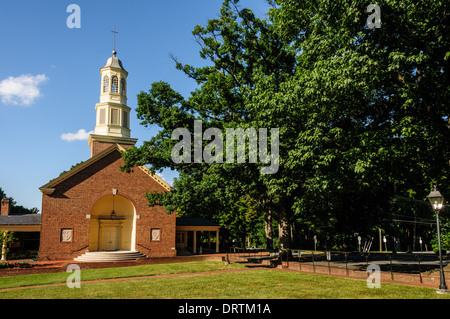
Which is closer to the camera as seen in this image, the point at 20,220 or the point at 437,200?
the point at 437,200

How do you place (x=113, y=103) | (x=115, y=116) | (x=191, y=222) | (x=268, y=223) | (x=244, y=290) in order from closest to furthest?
(x=244, y=290)
(x=268, y=223)
(x=113, y=103)
(x=115, y=116)
(x=191, y=222)

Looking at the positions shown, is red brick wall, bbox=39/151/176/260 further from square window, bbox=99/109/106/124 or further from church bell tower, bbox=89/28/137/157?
square window, bbox=99/109/106/124

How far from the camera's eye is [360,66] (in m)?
12.4

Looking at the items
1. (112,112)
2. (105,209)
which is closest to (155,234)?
(105,209)

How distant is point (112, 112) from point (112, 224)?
11960 millimetres

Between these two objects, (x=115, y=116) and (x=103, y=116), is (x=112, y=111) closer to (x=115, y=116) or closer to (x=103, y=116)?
(x=115, y=116)

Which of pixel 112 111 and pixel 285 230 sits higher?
pixel 112 111

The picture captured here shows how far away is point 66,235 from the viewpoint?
98.0ft

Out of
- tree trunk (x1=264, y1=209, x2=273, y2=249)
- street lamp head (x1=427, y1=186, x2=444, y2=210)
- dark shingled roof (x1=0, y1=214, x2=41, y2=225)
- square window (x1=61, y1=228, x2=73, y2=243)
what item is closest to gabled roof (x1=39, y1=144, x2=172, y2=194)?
square window (x1=61, y1=228, x2=73, y2=243)

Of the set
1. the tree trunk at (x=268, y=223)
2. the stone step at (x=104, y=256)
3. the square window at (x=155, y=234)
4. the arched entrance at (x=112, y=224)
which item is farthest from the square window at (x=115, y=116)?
the tree trunk at (x=268, y=223)
